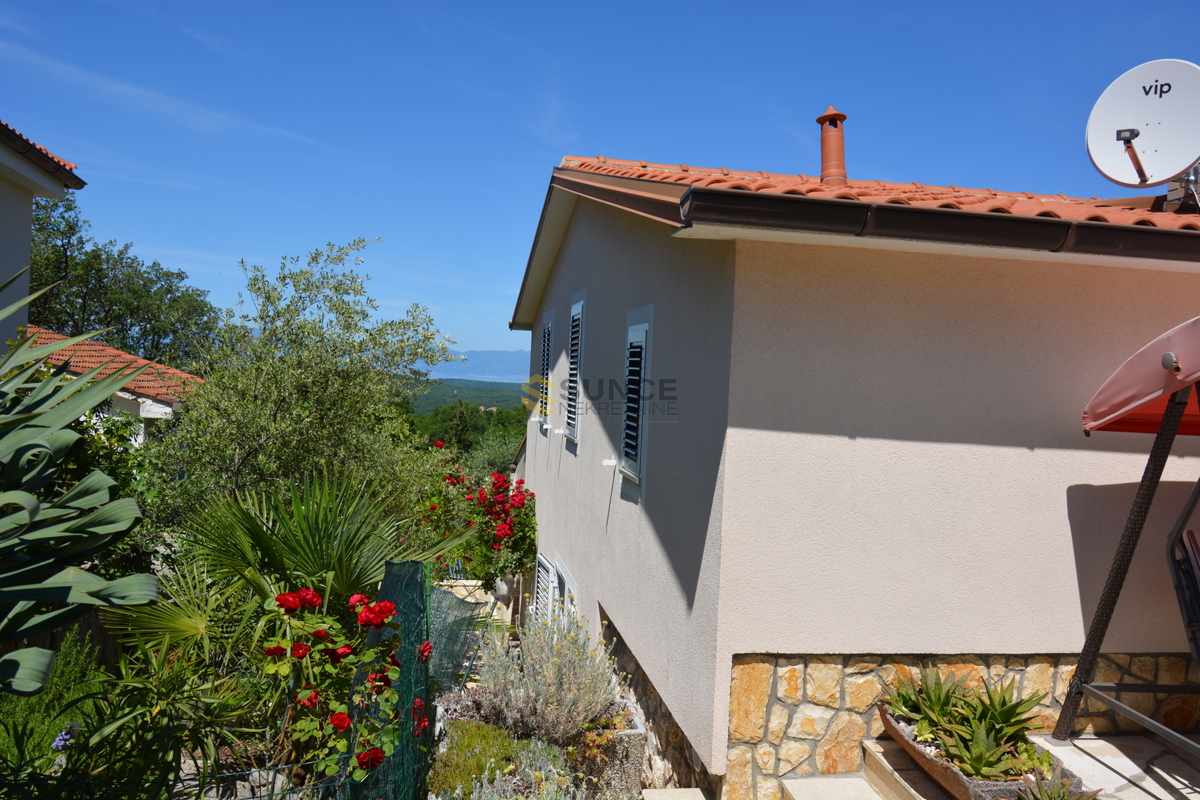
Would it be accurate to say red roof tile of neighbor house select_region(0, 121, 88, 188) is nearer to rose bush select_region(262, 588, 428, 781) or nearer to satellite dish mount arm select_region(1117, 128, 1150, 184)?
rose bush select_region(262, 588, 428, 781)

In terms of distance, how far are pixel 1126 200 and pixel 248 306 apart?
10412 millimetres

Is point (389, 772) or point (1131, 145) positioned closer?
point (389, 772)

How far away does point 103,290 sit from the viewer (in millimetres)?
38969

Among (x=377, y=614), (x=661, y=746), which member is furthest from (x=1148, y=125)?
(x=377, y=614)

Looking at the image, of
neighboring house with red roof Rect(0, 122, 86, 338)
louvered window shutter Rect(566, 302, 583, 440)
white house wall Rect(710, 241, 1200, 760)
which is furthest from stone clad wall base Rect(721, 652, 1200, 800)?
neighboring house with red roof Rect(0, 122, 86, 338)

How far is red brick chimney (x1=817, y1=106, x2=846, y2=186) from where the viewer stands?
27.0ft

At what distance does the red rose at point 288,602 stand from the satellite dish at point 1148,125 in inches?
268

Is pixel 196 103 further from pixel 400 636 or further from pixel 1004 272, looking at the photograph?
pixel 1004 272

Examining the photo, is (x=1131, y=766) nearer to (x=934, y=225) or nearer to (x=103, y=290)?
(x=934, y=225)

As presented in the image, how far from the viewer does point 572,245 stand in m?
11.0

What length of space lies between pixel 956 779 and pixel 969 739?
0.92 feet

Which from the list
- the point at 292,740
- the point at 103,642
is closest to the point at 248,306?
the point at 103,642

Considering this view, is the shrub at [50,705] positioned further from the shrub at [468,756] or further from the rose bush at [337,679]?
the shrub at [468,756]

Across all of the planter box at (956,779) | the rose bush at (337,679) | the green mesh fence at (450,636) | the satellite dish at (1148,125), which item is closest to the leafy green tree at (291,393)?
the green mesh fence at (450,636)
